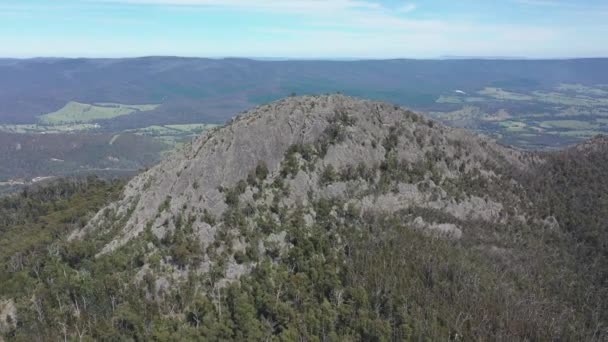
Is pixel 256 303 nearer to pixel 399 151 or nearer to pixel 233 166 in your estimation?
pixel 233 166

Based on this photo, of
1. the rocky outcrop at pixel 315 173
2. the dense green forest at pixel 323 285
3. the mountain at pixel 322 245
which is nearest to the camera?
the dense green forest at pixel 323 285

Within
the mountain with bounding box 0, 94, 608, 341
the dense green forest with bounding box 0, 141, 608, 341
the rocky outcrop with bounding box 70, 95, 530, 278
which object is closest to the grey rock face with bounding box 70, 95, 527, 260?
the rocky outcrop with bounding box 70, 95, 530, 278

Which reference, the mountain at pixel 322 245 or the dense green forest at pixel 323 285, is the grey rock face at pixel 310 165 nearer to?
the mountain at pixel 322 245

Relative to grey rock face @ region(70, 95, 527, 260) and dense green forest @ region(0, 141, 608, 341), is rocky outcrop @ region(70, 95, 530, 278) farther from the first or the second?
dense green forest @ region(0, 141, 608, 341)

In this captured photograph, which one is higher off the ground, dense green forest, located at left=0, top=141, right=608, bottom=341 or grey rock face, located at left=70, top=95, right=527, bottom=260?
grey rock face, located at left=70, top=95, right=527, bottom=260

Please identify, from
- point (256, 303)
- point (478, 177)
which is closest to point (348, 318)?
point (256, 303)

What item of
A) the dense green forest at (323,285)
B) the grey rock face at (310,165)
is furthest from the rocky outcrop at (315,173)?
the dense green forest at (323,285)
